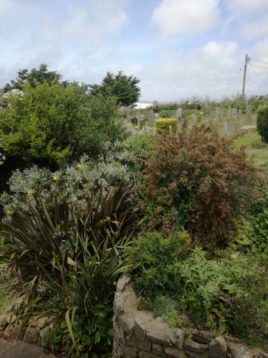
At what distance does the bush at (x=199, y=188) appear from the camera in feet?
13.5

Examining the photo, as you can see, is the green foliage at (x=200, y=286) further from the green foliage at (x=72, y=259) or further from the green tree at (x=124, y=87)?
the green tree at (x=124, y=87)

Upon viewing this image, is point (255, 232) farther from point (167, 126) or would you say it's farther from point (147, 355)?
point (167, 126)

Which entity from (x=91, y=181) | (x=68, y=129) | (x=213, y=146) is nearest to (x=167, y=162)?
(x=213, y=146)

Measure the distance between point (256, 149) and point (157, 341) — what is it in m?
9.02

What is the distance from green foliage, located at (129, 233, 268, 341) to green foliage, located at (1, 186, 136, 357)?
553 millimetres

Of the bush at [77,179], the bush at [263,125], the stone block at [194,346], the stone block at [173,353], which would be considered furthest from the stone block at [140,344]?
the bush at [263,125]

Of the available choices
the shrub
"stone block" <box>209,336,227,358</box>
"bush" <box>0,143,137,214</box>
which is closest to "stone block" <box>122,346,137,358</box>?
"stone block" <box>209,336,227,358</box>

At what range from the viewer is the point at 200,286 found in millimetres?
3113

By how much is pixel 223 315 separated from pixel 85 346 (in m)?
1.54

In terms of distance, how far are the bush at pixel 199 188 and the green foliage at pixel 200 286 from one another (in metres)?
0.58

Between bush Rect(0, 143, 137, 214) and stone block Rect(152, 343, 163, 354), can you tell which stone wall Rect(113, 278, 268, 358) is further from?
bush Rect(0, 143, 137, 214)

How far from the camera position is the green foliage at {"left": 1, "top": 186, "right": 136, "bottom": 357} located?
3812 mm

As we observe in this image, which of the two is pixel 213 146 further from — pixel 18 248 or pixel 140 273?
pixel 18 248

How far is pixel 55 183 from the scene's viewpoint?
17.8 feet
